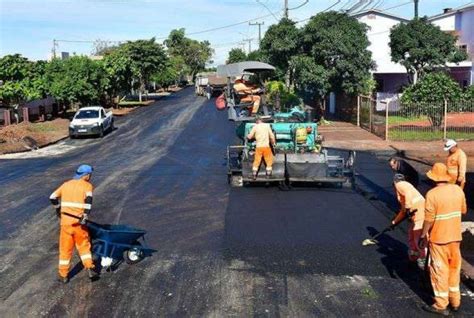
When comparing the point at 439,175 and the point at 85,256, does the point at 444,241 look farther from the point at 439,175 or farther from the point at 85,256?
the point at 85,256

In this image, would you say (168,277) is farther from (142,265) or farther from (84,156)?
(84,156)

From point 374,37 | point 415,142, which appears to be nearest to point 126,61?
A: point 374,37

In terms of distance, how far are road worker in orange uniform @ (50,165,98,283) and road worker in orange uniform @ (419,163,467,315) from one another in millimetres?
4419

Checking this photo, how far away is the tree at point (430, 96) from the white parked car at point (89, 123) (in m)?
15.0

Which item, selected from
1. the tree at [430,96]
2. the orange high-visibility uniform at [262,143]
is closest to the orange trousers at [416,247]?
the orange high-visibility uniform at [262,143]

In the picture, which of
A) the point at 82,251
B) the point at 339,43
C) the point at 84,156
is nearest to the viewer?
the point at 82,251

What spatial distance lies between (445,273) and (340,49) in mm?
24290

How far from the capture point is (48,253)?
9.52 m

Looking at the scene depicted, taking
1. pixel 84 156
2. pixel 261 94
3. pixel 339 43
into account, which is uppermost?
pixel 339 43

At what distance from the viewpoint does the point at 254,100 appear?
1791cm

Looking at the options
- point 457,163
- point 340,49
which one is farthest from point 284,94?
point 457,163

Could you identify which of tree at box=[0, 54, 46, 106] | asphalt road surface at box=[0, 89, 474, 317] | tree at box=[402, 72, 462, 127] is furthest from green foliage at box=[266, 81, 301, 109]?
asphalt road surface at box=[0, 89, 474, 317]

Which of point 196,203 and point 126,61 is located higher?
point 126,61

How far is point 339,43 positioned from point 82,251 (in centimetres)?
2409
